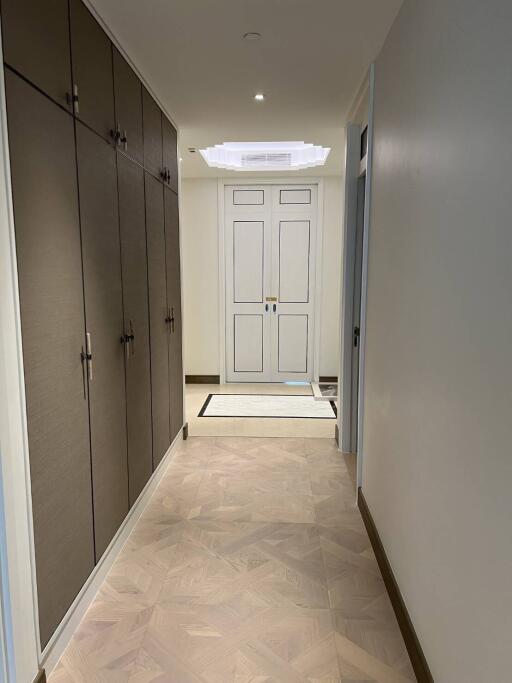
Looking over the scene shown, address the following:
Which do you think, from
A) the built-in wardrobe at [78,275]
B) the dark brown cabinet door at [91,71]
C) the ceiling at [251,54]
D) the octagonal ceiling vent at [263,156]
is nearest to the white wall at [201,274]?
the octagonal ceiling vent at [263,156]

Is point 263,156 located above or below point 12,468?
above

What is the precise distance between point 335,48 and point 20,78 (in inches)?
67.2

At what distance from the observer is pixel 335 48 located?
105 inches

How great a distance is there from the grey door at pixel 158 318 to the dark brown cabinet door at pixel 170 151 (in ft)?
1.09

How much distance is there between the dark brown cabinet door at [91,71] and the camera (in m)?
2.06

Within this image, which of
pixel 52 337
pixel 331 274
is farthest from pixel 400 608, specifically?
pixel 331 274

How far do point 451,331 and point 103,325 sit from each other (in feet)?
5.07

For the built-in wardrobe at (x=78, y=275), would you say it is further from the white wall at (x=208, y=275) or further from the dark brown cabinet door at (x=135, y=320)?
the white wall at (x=208, y=275)

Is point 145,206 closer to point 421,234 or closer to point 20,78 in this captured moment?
point 20,78

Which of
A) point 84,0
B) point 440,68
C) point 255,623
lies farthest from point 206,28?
point 255,623

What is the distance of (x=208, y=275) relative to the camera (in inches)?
258

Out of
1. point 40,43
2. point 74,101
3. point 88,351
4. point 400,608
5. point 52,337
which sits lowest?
point 400,608

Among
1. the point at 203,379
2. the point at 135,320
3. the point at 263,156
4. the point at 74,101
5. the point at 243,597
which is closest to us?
the point at 74,101

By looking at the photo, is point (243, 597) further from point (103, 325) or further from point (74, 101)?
point (74, 101)
